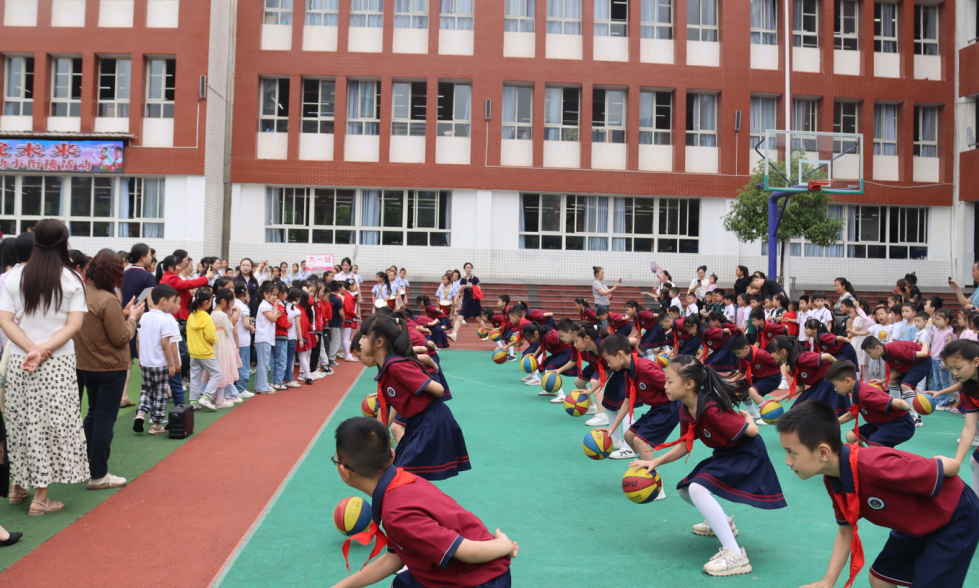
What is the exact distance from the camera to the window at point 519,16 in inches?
993

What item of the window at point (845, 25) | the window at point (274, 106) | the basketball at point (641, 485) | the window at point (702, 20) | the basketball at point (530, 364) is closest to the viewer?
the basketball at point (641, 485)

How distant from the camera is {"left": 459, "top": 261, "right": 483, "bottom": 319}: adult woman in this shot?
64.8 feet

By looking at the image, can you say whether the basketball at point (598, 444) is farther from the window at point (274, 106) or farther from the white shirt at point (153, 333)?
the window at point (274, 106)

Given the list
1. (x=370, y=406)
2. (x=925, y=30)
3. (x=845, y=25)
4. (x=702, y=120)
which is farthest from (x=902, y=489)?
(x=925, y=30)

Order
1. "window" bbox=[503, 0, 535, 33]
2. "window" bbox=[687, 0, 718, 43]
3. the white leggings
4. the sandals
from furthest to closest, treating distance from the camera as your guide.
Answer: "window" bbox=[687, 0, 718, 43]
"window" bbox=[503, 0, 535, 33]
the sandals
the white leggings

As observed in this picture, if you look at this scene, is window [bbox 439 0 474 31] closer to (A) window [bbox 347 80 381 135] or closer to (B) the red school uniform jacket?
(A) window [bbox 347 80 381 135]

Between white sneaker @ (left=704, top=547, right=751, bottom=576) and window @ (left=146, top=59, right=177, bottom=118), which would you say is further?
window @ (left=146, top=59, right=177, bottom=118)

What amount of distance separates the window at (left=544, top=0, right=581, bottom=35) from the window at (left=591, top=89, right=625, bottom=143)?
2.24 m

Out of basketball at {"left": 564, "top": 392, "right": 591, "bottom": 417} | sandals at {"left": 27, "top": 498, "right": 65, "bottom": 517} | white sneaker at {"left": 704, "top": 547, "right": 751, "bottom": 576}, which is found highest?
basketball at {"left": 564, "top": 392, "right": 591, "bottom": 417}

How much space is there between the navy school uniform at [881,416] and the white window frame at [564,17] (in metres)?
21.1

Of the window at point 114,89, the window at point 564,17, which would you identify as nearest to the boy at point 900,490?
the window at point 564,17

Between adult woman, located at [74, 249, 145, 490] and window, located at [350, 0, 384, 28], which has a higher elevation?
window, located at [350, 0, 384, 28]

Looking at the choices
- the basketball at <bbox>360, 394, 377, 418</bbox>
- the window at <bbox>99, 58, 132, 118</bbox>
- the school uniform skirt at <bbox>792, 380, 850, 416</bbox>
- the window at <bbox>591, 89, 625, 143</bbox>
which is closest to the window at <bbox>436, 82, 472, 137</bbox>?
the window at <bbox>591, 89, 625, 143</bbox>

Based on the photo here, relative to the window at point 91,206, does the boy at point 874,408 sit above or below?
below
